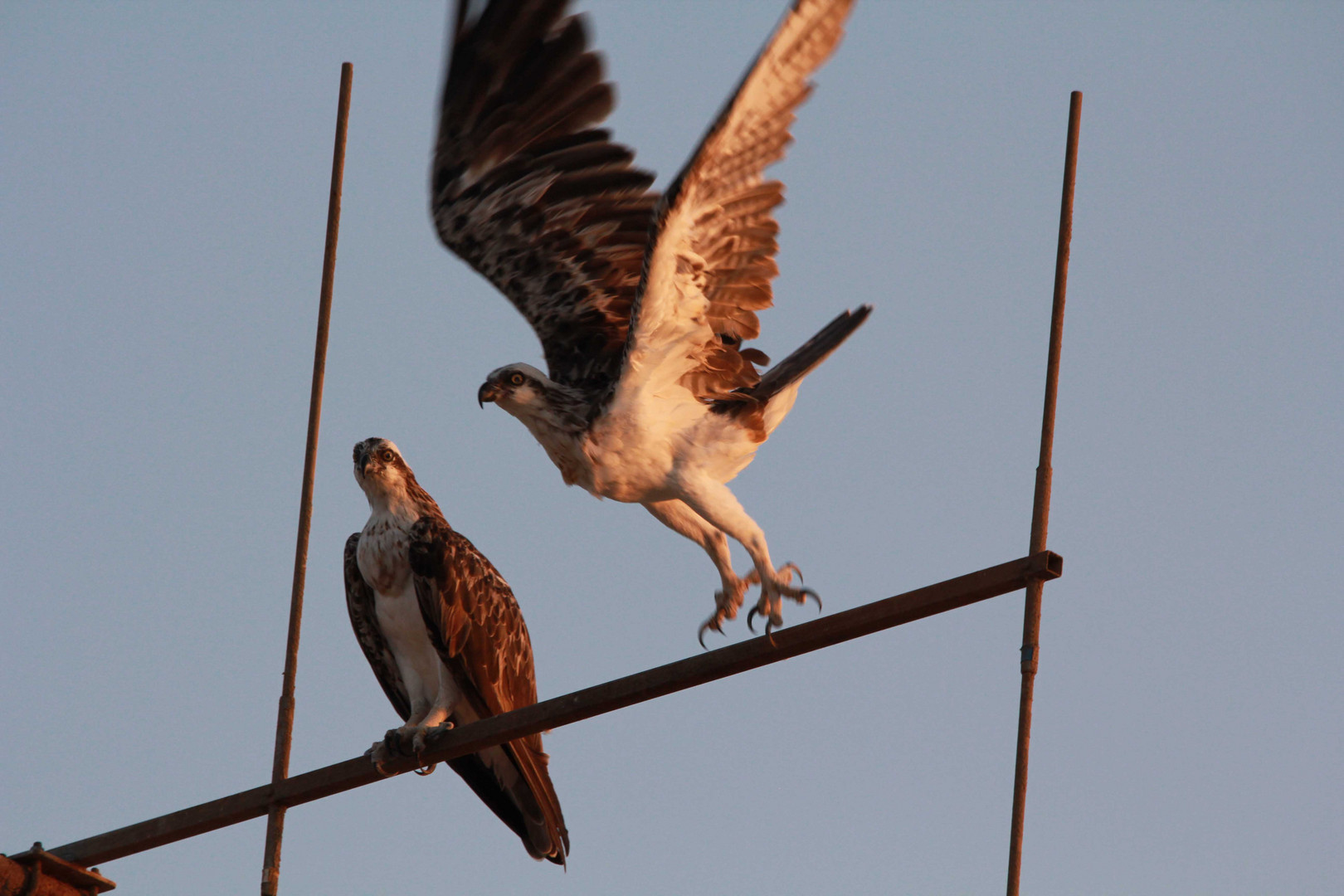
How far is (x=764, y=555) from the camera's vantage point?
7.21 m

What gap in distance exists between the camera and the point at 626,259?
8797 millimetres

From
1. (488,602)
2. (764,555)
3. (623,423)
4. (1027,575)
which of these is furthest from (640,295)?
(1027,575)

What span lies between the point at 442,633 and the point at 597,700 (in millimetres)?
2207

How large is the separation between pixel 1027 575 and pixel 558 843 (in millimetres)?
3880

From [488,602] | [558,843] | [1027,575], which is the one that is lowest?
[1027,575]

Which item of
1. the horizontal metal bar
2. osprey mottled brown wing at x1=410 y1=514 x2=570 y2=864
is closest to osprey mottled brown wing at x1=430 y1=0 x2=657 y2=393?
osprey mottled brown wing at x1=410 y1=514 x2=570 y2=864

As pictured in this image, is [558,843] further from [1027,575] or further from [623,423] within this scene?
[1027,575]

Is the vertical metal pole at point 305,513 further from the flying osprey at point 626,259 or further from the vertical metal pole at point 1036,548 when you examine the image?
the vertical metal pole at point 1036,548

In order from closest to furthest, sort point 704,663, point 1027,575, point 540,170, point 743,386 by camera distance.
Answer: point 1027,575 < point 704,663 < point 743,386 < point 540,170

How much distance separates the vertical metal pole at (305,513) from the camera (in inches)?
253

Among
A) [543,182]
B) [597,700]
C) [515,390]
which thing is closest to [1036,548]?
[597,700]

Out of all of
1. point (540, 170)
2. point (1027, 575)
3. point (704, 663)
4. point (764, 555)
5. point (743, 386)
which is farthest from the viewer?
point (540, 170)

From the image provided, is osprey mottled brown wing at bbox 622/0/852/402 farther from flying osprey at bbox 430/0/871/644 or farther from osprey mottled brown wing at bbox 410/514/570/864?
osprey mottled brown wing at bbox 410/514/570/864

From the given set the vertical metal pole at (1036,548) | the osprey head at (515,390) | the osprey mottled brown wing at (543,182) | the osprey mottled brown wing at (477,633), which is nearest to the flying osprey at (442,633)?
the osprey mottled brown wing at (477,633)
